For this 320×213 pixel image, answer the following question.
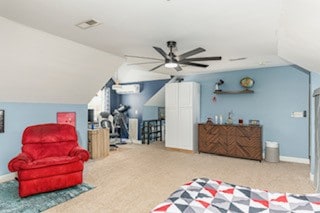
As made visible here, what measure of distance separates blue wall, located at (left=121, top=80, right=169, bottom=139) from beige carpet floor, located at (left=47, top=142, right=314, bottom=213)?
2527 millimetres

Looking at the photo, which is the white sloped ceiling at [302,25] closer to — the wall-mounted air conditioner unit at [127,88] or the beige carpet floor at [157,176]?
the beige carpet floor at [157,176]

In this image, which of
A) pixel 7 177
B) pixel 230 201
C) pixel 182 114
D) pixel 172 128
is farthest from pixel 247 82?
pixel 7 177

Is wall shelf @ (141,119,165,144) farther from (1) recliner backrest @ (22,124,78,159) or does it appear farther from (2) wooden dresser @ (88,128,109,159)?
(1) recliner backrest @ (22,124,78,159)

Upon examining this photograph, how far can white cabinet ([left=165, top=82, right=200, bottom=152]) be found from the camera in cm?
623

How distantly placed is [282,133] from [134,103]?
17.2ft

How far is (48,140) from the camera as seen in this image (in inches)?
146

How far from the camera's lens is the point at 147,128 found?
7.69 meters

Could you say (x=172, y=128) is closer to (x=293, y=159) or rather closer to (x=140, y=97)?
(x=140, y=97)

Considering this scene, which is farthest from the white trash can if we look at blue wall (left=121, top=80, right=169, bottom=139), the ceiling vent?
the ceiling vent

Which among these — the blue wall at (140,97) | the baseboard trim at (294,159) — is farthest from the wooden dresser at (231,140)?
the blue wall at (140,97)

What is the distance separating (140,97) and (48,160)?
5.08m

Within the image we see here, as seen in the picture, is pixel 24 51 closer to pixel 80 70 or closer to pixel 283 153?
pixel 80 70

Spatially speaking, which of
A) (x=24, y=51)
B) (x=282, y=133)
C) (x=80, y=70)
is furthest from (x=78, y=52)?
(x=282, y=133)

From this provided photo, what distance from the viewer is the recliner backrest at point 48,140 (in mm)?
3557
